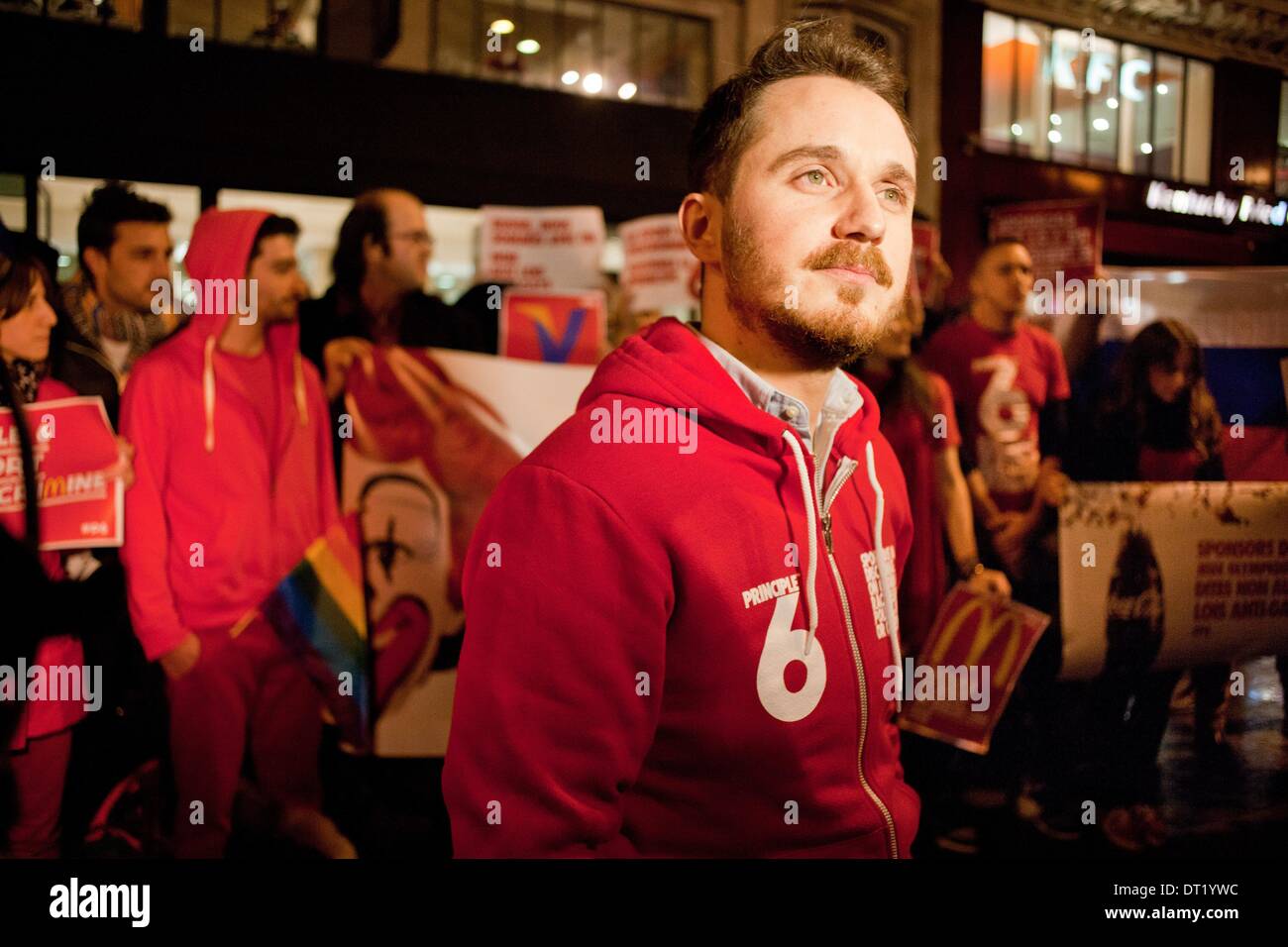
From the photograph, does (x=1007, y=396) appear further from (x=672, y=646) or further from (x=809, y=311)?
(x=672, y=646)

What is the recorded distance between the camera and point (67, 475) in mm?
2535

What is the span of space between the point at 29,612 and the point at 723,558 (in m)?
2.21

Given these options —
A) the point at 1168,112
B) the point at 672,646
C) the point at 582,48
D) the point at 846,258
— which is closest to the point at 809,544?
the point at 672,646

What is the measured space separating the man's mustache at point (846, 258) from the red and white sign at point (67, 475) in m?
2.16

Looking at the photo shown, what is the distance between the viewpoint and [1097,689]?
2.71m

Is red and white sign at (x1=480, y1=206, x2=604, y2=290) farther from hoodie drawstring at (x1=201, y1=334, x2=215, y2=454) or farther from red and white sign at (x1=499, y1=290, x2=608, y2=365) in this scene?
hoodie drawstring at (x1=201, y1=334, x2=215, y2=454)

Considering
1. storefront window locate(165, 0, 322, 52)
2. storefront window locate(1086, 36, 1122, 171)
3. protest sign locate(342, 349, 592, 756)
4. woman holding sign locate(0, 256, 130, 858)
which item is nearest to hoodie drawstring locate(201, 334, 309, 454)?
protest sign locate(342, 349, 592, 756)

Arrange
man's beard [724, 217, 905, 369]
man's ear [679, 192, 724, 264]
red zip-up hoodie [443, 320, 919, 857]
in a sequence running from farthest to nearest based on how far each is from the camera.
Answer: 1. man's ear [679, 192, 724, 264]
2. man's beard [724, 217, 905, 369]
3. red zip-up hoodie [443, 320, 919, 857]

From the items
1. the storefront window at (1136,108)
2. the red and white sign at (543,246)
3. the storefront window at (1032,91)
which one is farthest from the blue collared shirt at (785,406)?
the storefront window at (1032,91)
